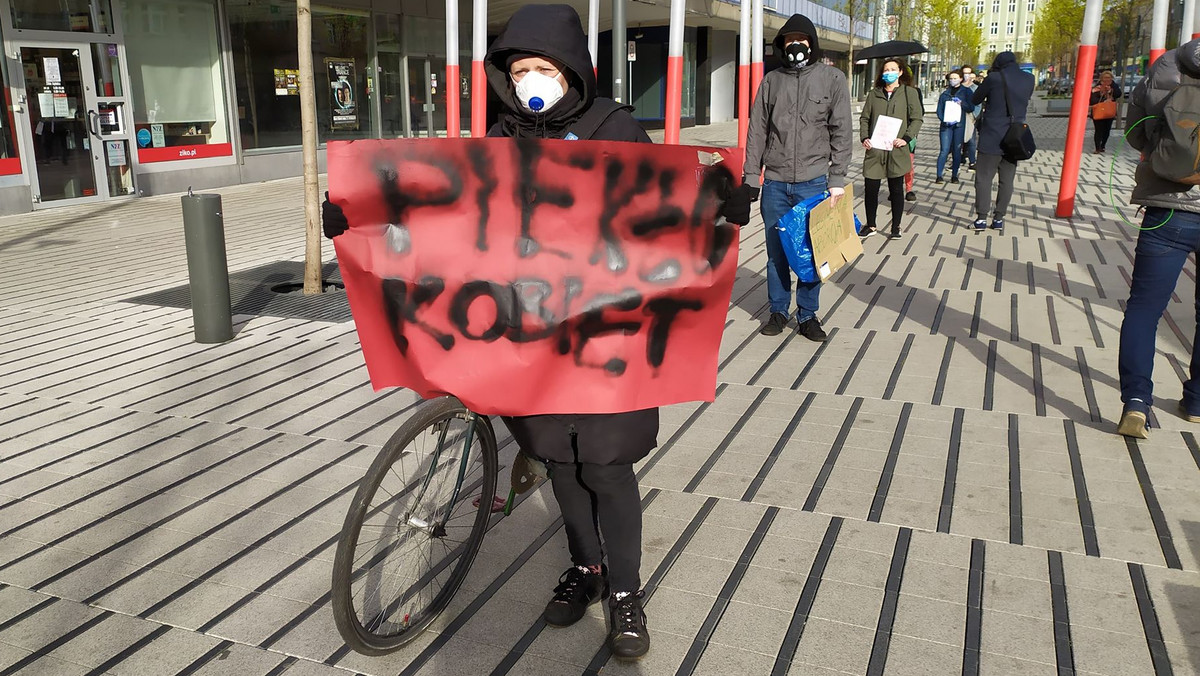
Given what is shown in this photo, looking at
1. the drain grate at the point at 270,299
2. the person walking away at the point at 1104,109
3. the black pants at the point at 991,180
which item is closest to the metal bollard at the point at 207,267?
the drain grate at the point at 270,299

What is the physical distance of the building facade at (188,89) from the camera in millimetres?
13156

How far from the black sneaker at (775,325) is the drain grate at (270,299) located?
2815 millimetres

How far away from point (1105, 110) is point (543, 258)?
21.3 meters

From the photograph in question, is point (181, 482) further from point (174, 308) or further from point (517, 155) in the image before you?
point (174, 308)

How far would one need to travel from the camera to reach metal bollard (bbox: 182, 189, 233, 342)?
6.19 meters

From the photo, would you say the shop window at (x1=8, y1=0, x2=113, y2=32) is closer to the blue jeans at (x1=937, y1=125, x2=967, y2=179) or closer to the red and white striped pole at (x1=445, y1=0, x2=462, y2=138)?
the red and white striped pole at (x1=445, y1=0, x2=462, y2=138)

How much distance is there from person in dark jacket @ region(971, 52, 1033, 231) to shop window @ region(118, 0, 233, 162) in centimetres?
1126

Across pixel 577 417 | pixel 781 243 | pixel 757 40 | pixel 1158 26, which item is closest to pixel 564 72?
pixel 577 417

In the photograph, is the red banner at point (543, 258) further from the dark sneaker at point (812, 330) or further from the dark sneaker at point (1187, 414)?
the dark sneaker at point (812, 330)

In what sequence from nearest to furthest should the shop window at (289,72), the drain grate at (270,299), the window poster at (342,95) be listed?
the drain grate at (270,299), the shop window at (289,72), the window poster at (342,95)

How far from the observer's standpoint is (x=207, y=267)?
244 inches

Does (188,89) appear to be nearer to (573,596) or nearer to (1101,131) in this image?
(573,596)

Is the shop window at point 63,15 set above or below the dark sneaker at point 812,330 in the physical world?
above

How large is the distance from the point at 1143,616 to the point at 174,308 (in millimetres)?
6442
